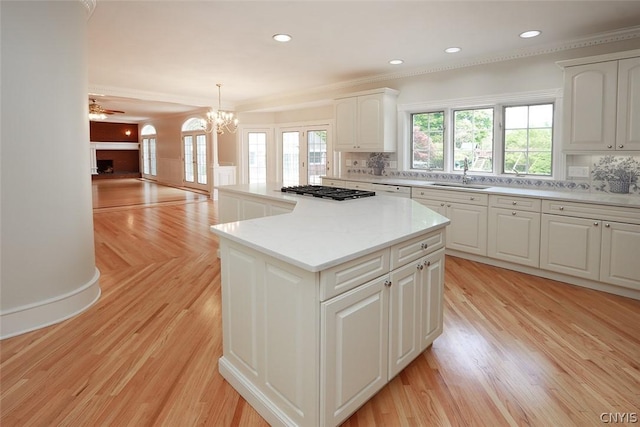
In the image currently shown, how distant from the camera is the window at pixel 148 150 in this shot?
1534 centimetres

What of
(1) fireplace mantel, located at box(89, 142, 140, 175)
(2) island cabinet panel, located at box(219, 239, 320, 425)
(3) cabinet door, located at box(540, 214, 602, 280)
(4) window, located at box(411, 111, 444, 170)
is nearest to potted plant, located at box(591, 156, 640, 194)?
(3) cabinet door, located at box(540, 214, 602, 280)

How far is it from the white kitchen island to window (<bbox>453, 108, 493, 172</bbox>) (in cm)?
307

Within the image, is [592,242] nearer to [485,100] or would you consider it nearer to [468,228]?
[468,228]

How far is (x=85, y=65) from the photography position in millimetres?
3191

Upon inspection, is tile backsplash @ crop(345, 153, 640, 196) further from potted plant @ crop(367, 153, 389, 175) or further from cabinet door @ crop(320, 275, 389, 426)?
cabinet door @ crop(320, 275, 389, 426)

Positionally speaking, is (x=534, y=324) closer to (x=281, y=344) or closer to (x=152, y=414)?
(x=281, y=344)

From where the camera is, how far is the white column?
2.67m

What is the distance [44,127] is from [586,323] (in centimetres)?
429

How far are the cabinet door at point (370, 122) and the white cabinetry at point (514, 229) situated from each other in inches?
76.5

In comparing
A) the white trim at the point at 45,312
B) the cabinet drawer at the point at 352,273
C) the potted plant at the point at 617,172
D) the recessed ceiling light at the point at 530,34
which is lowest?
the white trim at the point at 45,312

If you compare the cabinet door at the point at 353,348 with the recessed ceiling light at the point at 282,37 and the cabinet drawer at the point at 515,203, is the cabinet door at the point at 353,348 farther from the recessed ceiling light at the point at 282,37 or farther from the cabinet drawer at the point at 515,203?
the recessed ceiling light at the point at 282,37

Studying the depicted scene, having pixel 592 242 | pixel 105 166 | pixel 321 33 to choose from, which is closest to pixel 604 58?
pixel 592 242

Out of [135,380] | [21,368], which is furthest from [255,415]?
[21,368]

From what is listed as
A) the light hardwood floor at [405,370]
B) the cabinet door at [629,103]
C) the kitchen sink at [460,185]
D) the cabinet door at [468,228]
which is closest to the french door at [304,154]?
the kitchen sink at [460,185]
